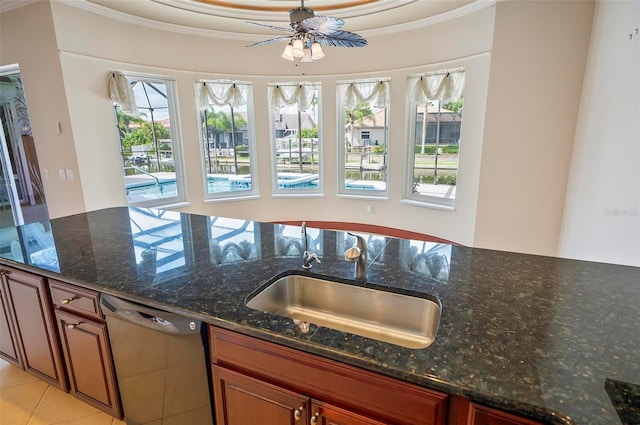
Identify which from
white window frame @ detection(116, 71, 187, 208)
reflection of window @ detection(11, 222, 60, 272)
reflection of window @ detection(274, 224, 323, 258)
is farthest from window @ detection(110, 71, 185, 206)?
reflection of window @ detection(274, 224, 323, 258)

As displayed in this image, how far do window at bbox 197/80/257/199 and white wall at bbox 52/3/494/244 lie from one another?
0.45ft

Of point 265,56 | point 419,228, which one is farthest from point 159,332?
point 265,56

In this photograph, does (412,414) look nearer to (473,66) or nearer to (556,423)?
(556,423)

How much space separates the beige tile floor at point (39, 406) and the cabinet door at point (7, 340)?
16cm

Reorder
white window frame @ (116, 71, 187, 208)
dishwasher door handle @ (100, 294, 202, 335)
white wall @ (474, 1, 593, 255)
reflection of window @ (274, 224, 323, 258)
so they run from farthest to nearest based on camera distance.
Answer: white window frame @ (116, 71, 187, 208)
white wall @ (474, 1, 593, 255)
reflection of window @ (274, 224, 323, 258)
dishwasher door handle @ (100, 294, 202, 335)

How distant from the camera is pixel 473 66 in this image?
3.72m

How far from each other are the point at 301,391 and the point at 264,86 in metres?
4.47

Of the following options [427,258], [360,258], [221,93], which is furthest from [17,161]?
[427,258]

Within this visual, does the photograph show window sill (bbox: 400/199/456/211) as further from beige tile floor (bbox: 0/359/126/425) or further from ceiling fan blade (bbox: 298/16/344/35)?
beige tile floor (bbox: 0/359/126/425)

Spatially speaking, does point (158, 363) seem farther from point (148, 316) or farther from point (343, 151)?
point (343, 151)

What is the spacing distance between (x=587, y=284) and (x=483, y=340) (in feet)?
2.28

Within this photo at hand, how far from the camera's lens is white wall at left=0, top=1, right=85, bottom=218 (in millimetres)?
3375

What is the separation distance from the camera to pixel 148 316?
4.35 ft

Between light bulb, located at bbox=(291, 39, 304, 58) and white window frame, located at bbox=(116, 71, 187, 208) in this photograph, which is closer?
light bulb, located at bbox=(291, 39, 304, 58)
